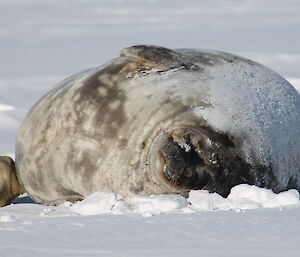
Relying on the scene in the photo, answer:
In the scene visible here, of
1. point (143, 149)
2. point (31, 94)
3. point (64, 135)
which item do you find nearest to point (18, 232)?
point (143, 149)

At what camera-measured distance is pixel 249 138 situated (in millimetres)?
5102

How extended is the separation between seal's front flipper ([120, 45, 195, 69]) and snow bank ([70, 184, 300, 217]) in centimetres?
93

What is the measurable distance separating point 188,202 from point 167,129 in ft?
2.01

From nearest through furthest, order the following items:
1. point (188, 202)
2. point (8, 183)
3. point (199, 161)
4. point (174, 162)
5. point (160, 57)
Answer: point (188, 202) → point (174, 162) → point (199, 161) → point (160, 57) → point (8, 183)

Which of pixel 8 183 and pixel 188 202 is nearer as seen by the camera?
pixel 188 202

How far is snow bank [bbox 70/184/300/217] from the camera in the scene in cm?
441

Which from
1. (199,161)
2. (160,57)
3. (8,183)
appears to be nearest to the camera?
(199,161)

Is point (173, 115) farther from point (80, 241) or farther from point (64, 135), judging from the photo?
point (80, 241)

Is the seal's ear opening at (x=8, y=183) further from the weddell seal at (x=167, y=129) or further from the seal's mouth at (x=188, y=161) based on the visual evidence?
the seal's mouth at (x=188, y=161)

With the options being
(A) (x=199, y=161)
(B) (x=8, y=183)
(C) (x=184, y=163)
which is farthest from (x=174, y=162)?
(B) (x=8, y=183)

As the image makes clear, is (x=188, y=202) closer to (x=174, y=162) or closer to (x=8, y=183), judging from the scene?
(x=174, y=162)

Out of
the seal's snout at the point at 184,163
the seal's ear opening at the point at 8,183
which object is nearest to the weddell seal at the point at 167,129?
the seal's snout at the point at 184,163

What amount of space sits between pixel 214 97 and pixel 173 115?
0.23m

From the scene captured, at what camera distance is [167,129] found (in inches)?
200
